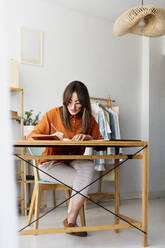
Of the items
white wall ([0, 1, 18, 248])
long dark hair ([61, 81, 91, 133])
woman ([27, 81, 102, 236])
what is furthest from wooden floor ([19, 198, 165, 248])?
white wall ([0, 1, 18, 248])

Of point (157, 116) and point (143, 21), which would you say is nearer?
point (143, 21)

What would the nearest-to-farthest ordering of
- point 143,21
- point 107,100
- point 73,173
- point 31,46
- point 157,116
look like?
1. point 73,173
2. point 143,21
3. point 31,46
4. point 107,100
5. point 157,116

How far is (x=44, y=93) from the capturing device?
3486 mm

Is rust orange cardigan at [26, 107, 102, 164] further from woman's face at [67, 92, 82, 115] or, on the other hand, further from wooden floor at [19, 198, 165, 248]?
wooden floor at [19, 198, 165, 248]

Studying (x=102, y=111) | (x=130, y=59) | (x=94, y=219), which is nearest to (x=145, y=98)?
(x=130, y=59)

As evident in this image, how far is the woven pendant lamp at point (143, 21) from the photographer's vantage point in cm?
219

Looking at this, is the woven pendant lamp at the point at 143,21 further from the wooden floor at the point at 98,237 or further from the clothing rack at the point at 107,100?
the wooden floor at the point at 98,237

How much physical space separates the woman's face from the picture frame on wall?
130 centimetres

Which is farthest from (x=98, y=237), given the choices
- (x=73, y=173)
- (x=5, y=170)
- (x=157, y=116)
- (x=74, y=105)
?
(x=157, y=116)

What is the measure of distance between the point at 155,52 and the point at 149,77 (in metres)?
0.42

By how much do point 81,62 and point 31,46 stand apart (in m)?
0.73

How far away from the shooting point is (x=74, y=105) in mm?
2324

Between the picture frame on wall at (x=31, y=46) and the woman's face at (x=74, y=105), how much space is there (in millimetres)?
1303

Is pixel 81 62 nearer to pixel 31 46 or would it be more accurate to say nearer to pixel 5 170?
pixel 31 46
